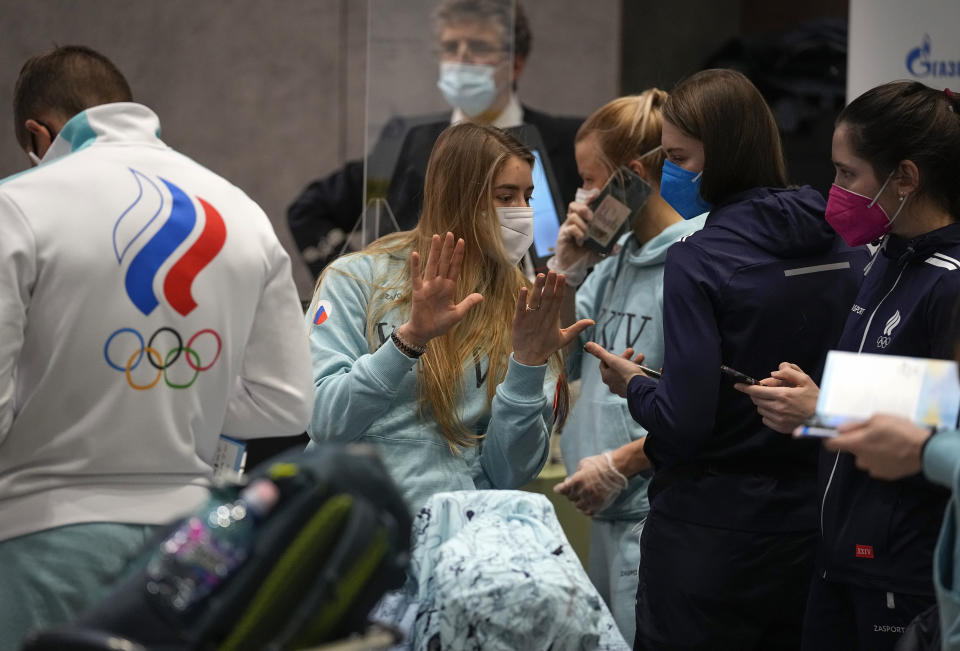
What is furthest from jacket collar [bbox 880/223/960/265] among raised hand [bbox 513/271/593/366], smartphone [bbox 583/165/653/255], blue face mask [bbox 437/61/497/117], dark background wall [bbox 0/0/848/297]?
dark background wall [bbox 0/0/848/297]

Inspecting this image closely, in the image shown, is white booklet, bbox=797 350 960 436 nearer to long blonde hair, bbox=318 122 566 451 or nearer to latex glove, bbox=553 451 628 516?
long blonde hair, bbox=318 122 566 451

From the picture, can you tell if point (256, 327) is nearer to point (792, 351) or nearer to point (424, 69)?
A: point (792, 351)

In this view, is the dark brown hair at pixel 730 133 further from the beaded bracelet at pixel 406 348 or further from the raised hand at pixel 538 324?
the beaded bracelet at pixel 406 348

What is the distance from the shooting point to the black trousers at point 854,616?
2008 mm

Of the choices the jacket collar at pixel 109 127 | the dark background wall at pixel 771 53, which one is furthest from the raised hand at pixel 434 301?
the dark background wall at pixel 771 53

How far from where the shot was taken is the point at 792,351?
238cm

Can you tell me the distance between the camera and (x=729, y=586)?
2354mm

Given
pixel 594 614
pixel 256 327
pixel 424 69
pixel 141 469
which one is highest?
pixel 424 69

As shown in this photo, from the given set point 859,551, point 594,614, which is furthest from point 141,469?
point 859,551

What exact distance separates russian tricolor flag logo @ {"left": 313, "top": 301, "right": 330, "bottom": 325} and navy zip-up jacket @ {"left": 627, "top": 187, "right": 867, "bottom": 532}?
26.4 inches

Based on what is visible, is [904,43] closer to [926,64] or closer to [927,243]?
[926,64]

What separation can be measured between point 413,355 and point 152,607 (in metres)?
1.01

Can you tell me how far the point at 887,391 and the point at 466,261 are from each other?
3.63 ft

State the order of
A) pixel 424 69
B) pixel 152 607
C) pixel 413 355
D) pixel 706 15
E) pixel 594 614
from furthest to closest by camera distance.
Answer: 1. pixel 706 15
2. pixel 424 69
3. pixel 413 355
4. pixel 594 614
5. pixel 152 607
